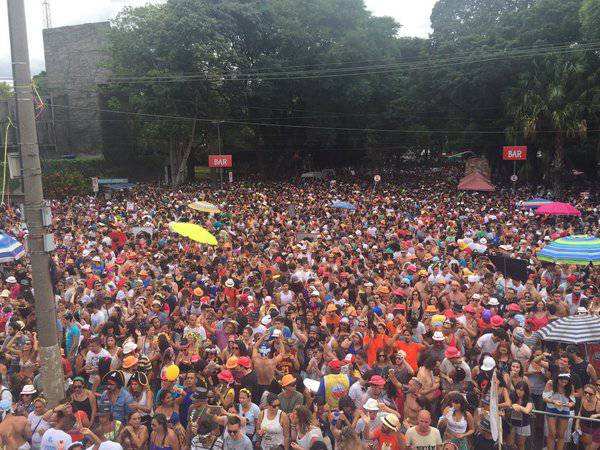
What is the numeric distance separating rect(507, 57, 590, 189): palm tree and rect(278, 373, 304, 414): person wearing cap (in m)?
28.7

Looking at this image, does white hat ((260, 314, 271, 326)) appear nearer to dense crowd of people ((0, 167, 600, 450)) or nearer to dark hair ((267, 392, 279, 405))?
dense crowd of people ((0, 167, 600, 450))

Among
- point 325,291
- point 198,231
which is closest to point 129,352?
point 325,291

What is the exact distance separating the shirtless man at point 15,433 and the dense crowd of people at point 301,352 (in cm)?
2

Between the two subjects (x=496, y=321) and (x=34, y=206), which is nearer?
(x=34, y=206)

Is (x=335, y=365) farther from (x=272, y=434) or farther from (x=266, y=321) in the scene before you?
(x=266, y=321)

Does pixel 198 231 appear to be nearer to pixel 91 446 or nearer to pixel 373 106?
pixel 91 446

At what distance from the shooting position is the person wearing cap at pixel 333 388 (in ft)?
21.3

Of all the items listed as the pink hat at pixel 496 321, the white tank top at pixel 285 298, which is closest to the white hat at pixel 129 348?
the white tank top at pixel 285 298

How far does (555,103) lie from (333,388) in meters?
29.5

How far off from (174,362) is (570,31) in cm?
A: 3516

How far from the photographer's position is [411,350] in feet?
24.1

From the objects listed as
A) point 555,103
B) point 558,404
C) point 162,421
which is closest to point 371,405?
point 162,421

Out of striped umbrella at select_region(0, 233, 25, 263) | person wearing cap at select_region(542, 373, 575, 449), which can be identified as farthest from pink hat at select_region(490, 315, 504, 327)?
striped umbrella at select_region(0, 233, 25, 263)

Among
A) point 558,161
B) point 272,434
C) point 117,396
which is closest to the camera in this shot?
point 272,434
